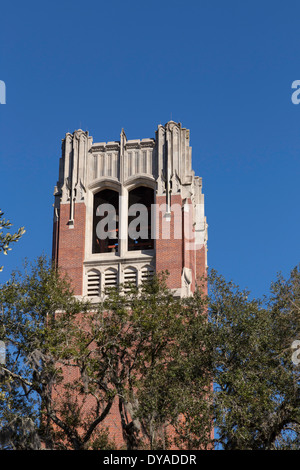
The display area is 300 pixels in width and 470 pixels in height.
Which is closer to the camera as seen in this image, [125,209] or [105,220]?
[125,209]

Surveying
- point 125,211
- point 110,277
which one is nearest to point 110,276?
point 110,277

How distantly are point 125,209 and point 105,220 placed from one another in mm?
1530

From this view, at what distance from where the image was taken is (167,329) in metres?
41.7

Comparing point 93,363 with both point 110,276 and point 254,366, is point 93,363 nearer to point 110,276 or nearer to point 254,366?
point 254,366

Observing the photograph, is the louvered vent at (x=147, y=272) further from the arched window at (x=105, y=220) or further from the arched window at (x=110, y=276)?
the arched window at (x=105, y=220)

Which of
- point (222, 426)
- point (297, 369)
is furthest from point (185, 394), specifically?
point (297, 369)

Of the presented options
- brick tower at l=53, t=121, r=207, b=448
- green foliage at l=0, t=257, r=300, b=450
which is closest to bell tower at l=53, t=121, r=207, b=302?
brick tower at l=53, t=121, r=207, b=448

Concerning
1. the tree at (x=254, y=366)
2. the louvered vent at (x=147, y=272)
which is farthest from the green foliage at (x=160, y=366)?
the louvered vent at (x=147, y=272)

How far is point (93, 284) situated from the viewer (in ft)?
182

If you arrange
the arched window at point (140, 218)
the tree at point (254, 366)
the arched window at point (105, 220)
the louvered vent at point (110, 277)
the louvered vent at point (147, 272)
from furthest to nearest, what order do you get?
the arched window at point (105, 220), the arched window at point (140, 218), the louvered vent at point (110, 277), the louvered vent at point (147, 272), the tree at point (254, 366)

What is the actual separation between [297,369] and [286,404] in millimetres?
1511

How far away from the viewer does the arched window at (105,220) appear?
190ft

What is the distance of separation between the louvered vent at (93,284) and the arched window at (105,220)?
1.80m
